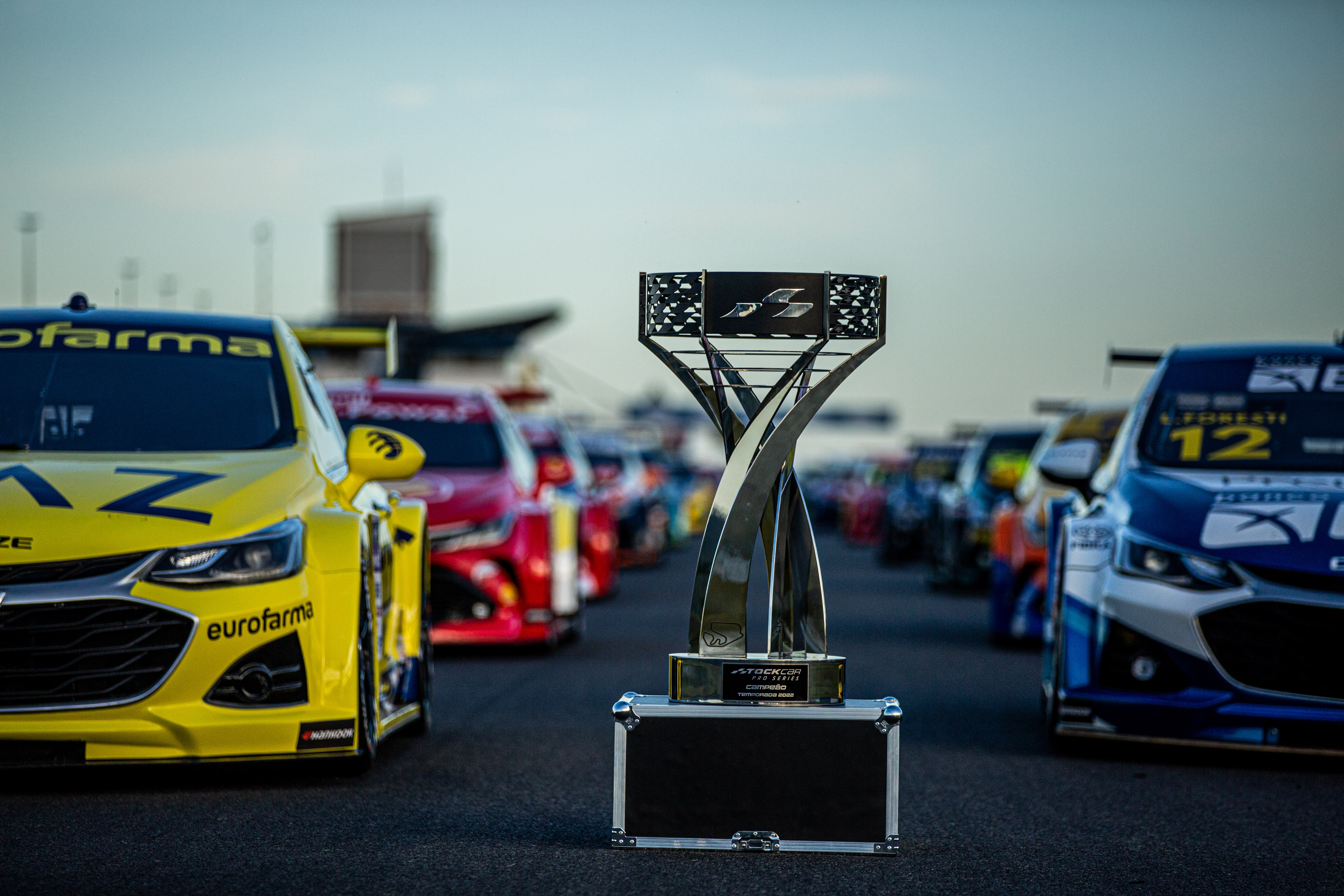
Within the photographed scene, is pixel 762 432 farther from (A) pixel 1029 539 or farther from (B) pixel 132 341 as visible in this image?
A: (A) pixel 1029 539

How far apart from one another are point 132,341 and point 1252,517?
4.42 meters

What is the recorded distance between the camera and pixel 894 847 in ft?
16.8

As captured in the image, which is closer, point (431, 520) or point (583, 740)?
point (583, 740)

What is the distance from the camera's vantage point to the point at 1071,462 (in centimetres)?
788

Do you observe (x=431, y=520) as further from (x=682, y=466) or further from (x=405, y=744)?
(x=682, y=466)

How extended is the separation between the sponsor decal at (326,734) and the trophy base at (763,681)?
143cm

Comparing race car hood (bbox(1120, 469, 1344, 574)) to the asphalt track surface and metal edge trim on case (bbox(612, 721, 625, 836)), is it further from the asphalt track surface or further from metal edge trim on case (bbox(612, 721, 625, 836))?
metal edge trim on case (bbox(612, 721, 625, 836))

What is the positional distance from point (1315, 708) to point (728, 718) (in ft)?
9.10

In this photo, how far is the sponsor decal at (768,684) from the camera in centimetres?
511

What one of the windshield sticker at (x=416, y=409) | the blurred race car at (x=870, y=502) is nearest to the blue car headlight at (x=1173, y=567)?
the windshield sticker at (x=416, y=409)

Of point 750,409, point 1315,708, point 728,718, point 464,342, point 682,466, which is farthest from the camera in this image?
point 464,342

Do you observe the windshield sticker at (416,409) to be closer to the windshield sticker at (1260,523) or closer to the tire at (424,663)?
the tire at (424,663)

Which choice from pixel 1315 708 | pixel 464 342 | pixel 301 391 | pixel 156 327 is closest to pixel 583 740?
pixel 301 391

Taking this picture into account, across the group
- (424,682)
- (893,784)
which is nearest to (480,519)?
(424,682)
